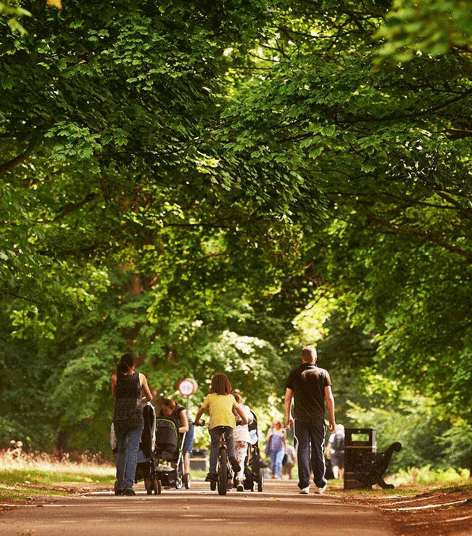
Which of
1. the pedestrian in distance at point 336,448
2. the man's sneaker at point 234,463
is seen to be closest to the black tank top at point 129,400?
the man's sneaker at point 234,463

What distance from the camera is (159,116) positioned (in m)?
13.6

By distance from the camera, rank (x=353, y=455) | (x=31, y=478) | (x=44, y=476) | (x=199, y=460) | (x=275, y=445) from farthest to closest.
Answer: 1. (x=199, y=460)
2. (x=275, y=445)
3. (x=44, y=476)
4. (x=353, y=455)
5. (x=31, y=478)

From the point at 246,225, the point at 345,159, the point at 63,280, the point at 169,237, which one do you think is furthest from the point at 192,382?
the point at 345,159

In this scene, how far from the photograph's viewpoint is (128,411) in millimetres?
14633

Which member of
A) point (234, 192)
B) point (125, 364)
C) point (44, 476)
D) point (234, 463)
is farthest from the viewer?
point (44, 476)

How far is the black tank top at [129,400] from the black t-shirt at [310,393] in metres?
2.02

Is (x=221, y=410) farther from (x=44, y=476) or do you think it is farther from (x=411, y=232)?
(x=44, y=476)

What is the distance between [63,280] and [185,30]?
7.25m

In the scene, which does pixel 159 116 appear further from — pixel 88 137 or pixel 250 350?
pixel 250 350

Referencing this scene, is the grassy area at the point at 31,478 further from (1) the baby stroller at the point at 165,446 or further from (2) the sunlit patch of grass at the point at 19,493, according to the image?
(1) the baby stroller at the point at 165,446

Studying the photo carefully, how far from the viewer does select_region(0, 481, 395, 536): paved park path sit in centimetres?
902

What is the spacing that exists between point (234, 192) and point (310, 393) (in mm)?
5365

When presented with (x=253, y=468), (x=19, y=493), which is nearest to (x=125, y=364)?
(x=19, y=493)

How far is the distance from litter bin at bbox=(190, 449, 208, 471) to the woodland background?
3541 millimetres
